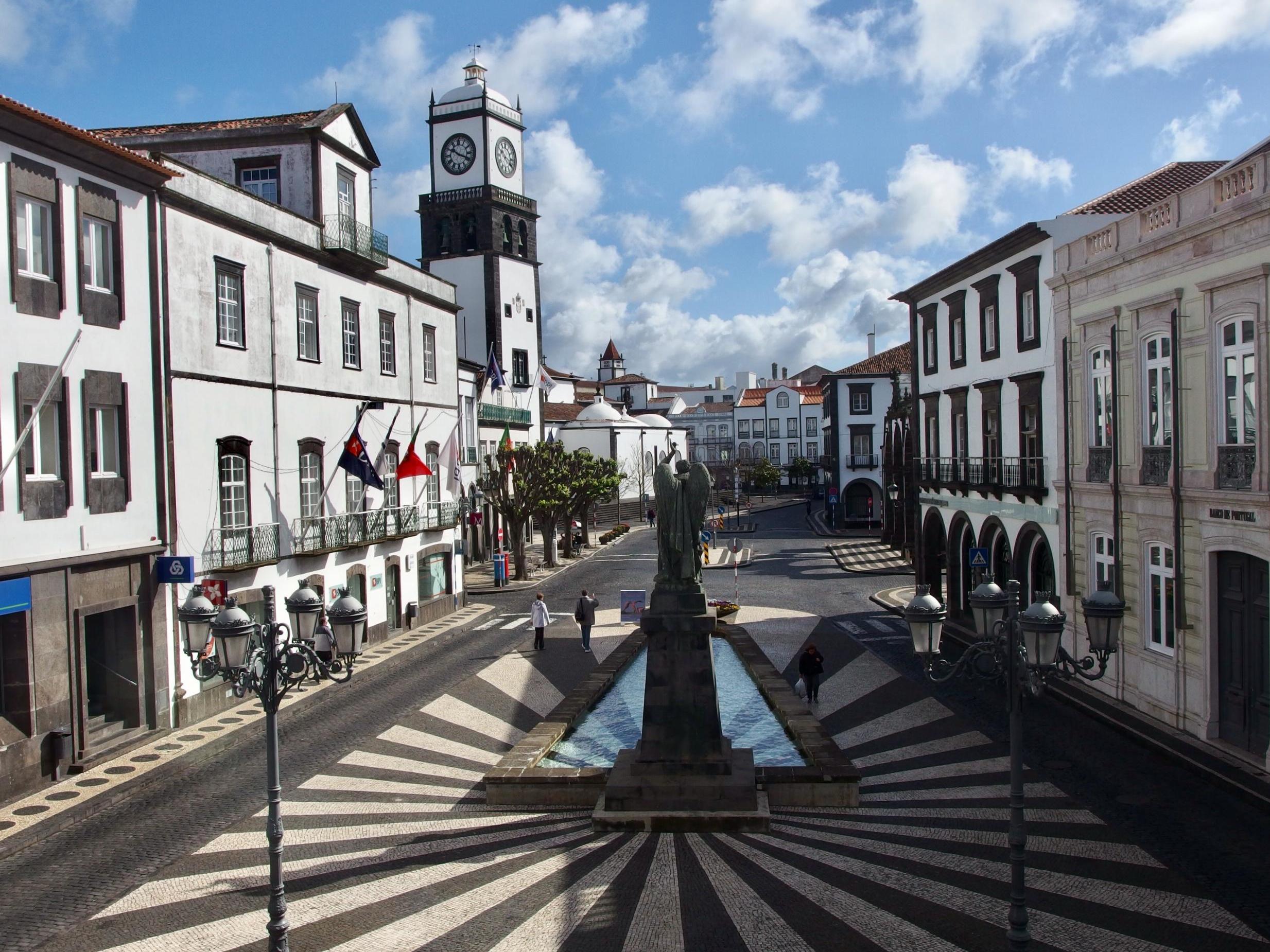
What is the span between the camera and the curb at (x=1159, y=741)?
1438 centimetres

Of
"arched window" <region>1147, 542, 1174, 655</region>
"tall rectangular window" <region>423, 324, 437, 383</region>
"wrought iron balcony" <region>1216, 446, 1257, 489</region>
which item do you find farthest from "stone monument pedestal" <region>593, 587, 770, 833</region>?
"tall rectangular window" <region>423, 324, 437, 383</region>

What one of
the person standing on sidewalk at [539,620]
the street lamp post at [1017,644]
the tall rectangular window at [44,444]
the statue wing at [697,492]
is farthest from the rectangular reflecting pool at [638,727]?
the tall rectangular window at [44,444]

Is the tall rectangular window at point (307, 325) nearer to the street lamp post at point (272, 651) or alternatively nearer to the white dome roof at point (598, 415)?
the street lamp post at point (272, 651)

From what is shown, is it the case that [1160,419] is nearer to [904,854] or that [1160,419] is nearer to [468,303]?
[904,854]

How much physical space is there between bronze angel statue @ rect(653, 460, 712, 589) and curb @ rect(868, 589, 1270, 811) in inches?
325

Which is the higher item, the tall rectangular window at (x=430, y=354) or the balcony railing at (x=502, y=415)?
the tall rectangular window at (x=430, y=354)

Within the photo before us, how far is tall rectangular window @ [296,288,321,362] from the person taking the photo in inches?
999

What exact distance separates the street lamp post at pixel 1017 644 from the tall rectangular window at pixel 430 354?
85.0ft

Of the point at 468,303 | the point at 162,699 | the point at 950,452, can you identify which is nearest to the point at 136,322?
the point at 162,699

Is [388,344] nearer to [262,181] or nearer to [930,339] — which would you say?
[262,181]

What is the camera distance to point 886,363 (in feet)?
201

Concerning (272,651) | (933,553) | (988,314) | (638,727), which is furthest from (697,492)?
(933,553)

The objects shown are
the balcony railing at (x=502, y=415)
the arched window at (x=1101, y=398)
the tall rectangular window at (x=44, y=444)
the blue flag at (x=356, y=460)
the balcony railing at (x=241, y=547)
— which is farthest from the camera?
the balcony railing at (x=502, y=415)

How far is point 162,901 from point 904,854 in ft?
28.6
